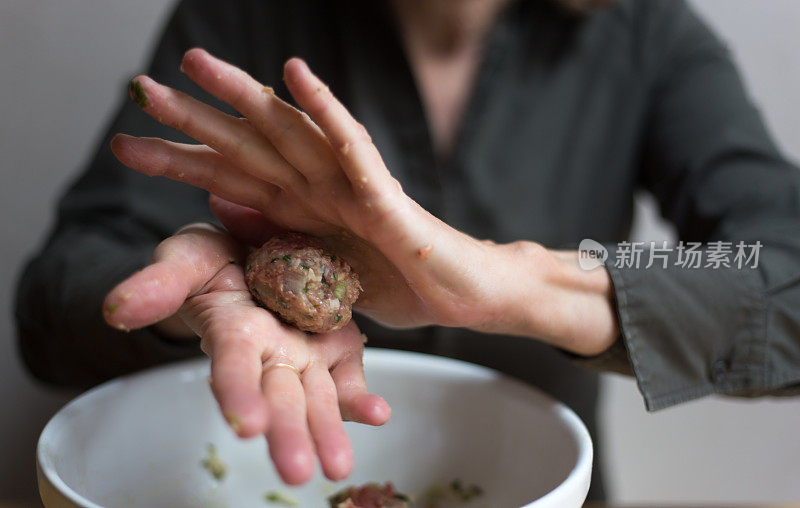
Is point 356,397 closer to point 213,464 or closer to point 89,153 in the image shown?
point 213,464

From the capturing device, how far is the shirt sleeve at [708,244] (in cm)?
59

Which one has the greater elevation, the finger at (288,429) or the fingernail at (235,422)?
the fingernail at (235,422)

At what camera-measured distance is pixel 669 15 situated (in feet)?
2.91

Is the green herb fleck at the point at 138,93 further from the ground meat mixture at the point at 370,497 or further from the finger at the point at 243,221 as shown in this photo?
the ground meat mixture at the point at 370,497

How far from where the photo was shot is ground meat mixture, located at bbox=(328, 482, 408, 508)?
1.79 feet

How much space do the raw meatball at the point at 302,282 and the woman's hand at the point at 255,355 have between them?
0.04 feet

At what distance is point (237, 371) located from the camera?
1.11ft

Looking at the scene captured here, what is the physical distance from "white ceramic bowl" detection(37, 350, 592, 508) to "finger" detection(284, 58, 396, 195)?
239 mm

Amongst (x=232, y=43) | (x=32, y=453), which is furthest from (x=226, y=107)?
(x=32, y=453)

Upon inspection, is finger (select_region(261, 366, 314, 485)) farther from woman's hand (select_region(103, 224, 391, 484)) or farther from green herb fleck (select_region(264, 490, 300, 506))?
green herb fleck (select_region(264, 490, 300, 506))

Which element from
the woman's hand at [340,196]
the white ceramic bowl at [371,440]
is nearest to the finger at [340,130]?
the woman's hand at [340,196]

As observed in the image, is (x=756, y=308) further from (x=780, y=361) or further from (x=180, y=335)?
(x=180, y=335)

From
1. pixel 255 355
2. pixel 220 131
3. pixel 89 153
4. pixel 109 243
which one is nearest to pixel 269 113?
pixel 220 131

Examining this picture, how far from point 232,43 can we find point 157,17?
320 mm
